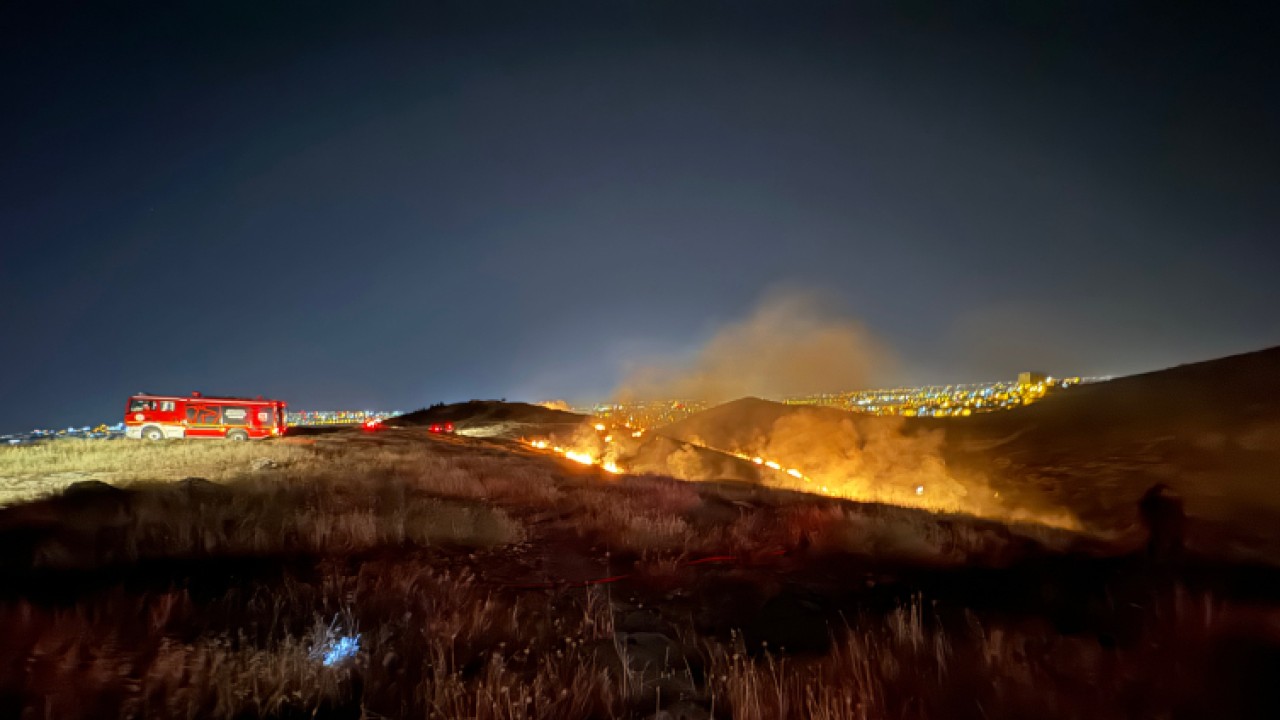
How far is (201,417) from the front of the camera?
32.2 meters

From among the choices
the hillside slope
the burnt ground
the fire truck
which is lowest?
the hillside slope

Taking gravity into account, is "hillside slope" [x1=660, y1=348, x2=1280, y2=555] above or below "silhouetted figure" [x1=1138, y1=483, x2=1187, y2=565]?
below

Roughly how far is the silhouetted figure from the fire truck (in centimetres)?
3736

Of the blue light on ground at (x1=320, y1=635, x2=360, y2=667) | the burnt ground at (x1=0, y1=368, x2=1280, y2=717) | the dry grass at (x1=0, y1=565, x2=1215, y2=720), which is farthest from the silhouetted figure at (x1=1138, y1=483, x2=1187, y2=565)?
the blue light on ground at (x1=320, y1=635, x2=360, y2=667)

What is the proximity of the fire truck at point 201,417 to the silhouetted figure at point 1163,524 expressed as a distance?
1471 inches

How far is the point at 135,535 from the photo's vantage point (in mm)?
6457

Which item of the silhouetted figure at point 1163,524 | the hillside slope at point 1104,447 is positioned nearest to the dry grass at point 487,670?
the silhouetted figure at point 1163,524

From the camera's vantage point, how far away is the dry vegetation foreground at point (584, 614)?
122 inches

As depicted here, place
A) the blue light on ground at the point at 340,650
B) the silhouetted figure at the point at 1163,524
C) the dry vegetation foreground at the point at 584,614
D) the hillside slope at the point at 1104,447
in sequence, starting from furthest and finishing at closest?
the hillside slope at the point at 1104,447, the silhouetted figure at the point at 1163,524, the blue light on ground at the point at 340,650, the dry vegetation foreground at the point at 584,614

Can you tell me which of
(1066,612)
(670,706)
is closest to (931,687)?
(670,706)

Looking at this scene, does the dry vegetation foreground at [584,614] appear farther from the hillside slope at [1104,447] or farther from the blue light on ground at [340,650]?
the hillside slope at [1104,447]

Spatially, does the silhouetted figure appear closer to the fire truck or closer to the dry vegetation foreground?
the dry vegetation foreground

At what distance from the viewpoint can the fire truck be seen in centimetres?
3061

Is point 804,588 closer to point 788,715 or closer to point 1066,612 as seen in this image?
point 1066,612
